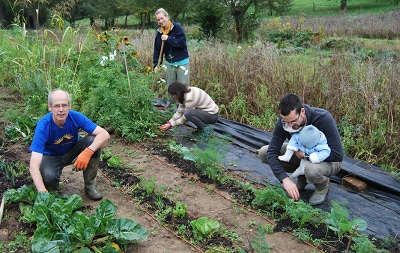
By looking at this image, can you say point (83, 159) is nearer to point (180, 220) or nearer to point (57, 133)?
point (57, 133)

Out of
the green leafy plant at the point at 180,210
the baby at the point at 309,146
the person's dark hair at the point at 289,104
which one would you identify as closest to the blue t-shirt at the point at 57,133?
the green leafy plant at the point at 180,210

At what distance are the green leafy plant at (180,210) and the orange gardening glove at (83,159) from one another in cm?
84

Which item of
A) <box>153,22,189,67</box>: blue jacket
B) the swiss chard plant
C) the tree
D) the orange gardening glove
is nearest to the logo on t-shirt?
the orange gardening glove

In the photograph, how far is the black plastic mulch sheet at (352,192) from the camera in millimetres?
3455

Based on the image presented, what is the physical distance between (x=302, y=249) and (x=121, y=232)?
4.46 ft

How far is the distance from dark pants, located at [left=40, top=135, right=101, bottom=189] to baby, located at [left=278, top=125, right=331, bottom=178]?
5.73 ft

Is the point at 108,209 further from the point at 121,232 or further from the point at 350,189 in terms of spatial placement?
the point at 350,189

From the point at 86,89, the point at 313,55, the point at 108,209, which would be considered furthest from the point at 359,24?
the point at 108,209

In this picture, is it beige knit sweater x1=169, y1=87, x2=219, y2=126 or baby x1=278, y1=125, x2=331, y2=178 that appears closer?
baby x1=278, y1=125, x2=331, y2=178

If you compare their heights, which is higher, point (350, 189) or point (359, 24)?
point (359, 24)

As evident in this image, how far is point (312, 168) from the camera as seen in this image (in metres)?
3.54

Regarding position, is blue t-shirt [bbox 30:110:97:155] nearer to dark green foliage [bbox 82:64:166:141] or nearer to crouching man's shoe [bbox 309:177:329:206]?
dark green foliage [bbox 82:64:166:141]

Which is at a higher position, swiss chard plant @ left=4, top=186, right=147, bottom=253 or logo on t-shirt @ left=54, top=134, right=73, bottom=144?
logo on t-shirt @ left=54, top=134, right=73, bottom=144

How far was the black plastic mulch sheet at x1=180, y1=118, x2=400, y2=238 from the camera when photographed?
3.46 meters
